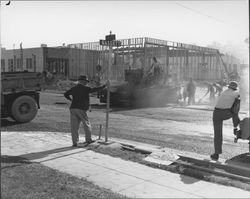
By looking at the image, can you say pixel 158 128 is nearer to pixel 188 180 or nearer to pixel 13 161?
pixel 13 161

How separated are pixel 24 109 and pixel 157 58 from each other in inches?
571

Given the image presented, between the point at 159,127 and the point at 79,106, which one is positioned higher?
the point at 79,106

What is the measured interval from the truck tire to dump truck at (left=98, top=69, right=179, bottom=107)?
308 inches

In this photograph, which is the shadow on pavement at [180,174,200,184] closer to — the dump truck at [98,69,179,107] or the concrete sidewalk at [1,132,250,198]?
the concrete sidewalk at [1,132,250,198]

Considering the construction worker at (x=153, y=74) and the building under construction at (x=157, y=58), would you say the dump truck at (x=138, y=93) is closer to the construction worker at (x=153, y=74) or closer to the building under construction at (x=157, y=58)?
the construction worker at (x=153, y=74)

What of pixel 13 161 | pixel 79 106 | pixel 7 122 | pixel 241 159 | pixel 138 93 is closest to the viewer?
pixel 13 161

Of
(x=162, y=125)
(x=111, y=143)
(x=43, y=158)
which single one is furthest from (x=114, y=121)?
(x=43, y=158)

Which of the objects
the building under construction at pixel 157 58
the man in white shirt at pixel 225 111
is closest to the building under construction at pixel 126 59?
the building under construction at pixel 157 58

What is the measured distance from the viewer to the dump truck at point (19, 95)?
490 inches

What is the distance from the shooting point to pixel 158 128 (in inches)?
487

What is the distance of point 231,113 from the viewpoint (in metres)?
7.49

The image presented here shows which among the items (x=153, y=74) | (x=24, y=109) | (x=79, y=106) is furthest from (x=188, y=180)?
(x=153, y=74)

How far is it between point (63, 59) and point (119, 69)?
1129 cm

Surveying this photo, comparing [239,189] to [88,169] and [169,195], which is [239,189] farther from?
[88,169]
